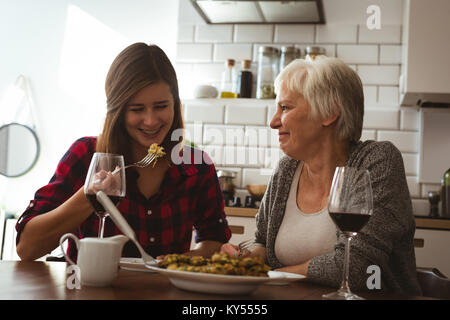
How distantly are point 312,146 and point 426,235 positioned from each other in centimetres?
154

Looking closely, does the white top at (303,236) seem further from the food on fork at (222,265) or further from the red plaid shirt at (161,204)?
the food on fork at (222,265)

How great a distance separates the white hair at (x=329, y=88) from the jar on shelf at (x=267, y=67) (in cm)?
188

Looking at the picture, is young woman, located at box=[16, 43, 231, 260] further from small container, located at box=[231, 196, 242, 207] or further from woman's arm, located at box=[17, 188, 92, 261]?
small container, located at box=[231, 196, 242, 207]

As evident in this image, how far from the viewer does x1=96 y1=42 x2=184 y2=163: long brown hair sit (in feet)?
5.43

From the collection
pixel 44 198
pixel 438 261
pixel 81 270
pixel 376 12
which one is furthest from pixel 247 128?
pixel 81 270

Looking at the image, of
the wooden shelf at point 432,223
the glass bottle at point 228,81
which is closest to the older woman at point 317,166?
the wooden shelf at point 432,223

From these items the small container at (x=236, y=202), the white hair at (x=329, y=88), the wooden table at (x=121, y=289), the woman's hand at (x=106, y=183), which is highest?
the white hair at (x=329, y=88)

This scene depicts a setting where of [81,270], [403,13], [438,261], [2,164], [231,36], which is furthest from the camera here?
[2,164]

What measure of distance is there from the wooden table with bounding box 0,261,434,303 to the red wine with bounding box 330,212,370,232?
5.6 inches

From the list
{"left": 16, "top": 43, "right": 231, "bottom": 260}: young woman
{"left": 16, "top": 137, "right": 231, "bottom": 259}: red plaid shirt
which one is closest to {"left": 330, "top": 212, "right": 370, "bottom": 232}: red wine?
{"left": 16, "top": 43, "right": 231, "bottom": 260}: young woman

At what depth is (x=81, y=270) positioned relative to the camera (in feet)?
3.18

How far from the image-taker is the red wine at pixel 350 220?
0.99 meters

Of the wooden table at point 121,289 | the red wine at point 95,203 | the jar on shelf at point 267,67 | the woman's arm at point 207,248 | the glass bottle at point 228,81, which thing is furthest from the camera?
the glass bottle at point 228,81
